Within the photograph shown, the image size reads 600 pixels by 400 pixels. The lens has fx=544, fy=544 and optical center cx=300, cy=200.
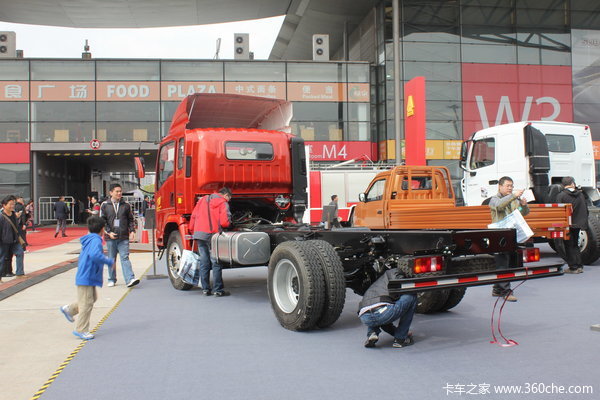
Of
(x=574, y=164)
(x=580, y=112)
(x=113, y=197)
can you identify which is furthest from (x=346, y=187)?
(x=580, y=112)

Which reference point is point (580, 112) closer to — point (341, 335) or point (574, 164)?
point (574, 164)

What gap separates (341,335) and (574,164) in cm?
852

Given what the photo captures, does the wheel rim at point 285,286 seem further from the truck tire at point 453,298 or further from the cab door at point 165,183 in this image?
the cab door at point 165,183

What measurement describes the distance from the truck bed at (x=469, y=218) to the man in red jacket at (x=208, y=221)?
99.6 inches

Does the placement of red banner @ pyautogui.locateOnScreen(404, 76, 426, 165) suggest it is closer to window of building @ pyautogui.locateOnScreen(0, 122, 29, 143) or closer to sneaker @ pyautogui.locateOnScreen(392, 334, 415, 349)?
sneaker @ pyautogui.locateOnScreen(392, 334, 415, 349)

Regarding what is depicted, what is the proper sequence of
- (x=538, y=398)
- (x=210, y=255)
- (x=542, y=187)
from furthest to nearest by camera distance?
(x=542, y=187), (x=210, y=255), (x=538, y=398)

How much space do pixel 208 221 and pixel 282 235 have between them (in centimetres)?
137

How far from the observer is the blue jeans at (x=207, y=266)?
801 cm

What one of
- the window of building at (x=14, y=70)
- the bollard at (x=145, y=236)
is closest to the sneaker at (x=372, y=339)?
the bollard at (x=145, y=236)

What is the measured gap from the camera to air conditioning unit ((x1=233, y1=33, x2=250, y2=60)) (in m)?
31.1

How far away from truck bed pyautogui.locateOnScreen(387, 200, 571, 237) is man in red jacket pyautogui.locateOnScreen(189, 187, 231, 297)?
253 centimetres

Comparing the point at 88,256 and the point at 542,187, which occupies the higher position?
the point at 542,187

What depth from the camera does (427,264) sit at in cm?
476

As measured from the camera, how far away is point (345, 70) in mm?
30734
